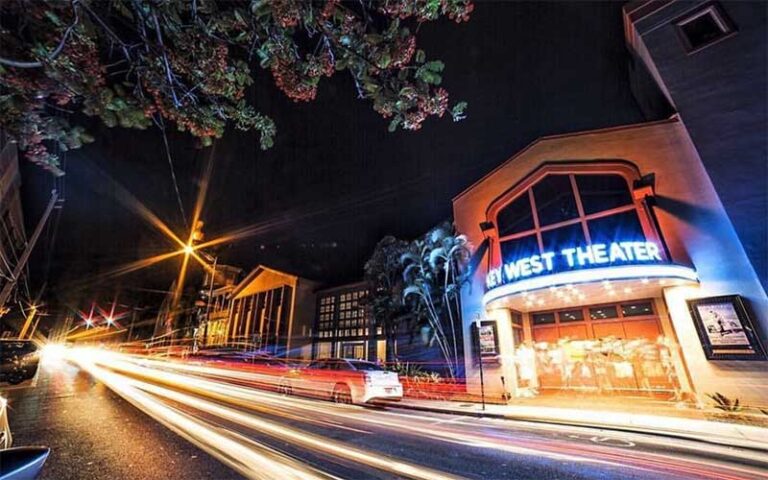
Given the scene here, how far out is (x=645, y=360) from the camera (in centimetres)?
1086

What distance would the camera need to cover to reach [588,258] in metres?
9.66

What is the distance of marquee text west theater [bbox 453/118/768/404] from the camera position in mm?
8828

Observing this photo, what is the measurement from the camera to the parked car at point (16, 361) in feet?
38.8

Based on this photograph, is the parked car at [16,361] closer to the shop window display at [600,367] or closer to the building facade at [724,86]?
the shop window display at [600,367]

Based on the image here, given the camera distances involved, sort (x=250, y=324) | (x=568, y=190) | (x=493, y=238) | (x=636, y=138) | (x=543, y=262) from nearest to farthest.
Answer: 1. (x=543, y=262)
2. (x=636, y=138)
3. (x=568, y=190)
4. (x=493, y=238)
5. (x=250, y=324)

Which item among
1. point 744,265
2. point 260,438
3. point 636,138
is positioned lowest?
point 260,438

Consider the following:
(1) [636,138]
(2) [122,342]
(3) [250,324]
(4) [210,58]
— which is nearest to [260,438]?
(4) [210,58]

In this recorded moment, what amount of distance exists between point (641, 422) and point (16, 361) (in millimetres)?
21407

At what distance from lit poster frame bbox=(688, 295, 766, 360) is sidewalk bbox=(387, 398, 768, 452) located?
230 centimetres

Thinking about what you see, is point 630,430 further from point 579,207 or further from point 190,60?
point 190,60

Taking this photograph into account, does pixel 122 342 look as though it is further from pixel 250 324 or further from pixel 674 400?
pixel 674 400

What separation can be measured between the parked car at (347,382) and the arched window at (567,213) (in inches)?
286

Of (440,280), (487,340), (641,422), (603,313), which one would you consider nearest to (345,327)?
(440,280)

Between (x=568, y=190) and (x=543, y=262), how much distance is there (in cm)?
457
